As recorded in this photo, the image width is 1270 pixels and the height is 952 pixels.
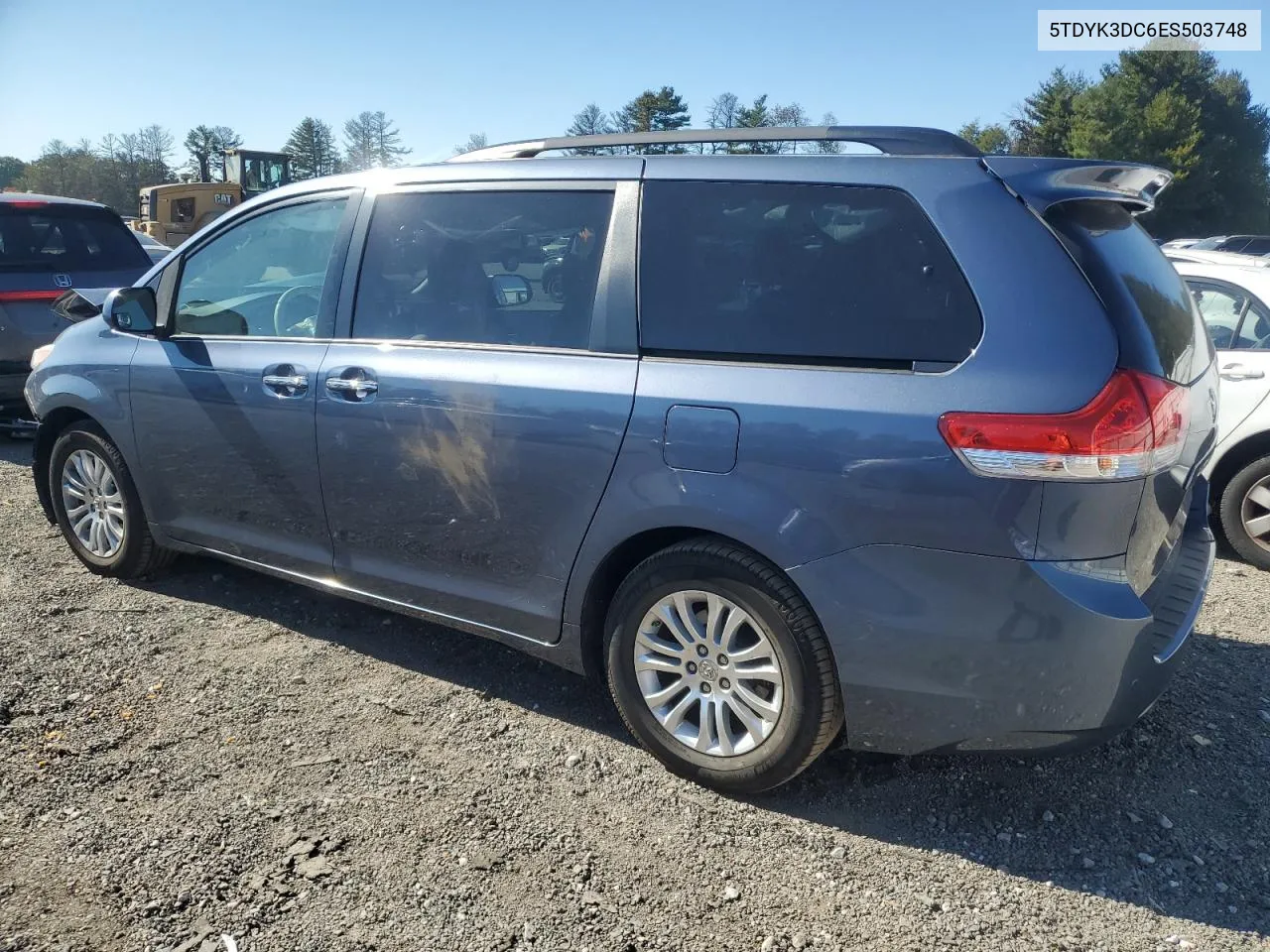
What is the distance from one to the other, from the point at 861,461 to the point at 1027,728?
82 cm

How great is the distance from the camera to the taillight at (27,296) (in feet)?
23.5

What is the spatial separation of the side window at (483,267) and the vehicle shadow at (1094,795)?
4.34 feet

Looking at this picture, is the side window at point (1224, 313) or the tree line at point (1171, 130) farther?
the tree line at point (1171, 130)

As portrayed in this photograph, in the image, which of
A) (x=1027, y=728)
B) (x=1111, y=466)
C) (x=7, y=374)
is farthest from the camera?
(x=7, y=374)

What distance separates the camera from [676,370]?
2.85 metres

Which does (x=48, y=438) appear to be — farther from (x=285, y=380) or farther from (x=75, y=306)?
(x=285, y=380)

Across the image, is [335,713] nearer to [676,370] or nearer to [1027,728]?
[676,370]

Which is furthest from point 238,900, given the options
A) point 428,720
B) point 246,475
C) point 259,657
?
point 246,475

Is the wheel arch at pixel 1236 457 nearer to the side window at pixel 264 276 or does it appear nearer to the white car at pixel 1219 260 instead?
the white car at pixel 1219 260

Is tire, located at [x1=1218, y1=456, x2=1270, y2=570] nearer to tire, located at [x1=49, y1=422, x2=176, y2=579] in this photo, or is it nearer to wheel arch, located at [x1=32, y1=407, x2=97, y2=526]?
tire, located at [x1=49, y1=422, x2=176, y2=579]

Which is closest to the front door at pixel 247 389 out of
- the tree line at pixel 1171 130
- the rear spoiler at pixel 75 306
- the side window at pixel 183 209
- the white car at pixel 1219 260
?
the rear spoiler at pixel 75 306

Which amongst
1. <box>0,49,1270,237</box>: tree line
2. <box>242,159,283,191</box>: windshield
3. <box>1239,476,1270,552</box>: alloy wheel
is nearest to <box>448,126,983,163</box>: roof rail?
<box>1239,476,1270,552</box>: alloy wheel

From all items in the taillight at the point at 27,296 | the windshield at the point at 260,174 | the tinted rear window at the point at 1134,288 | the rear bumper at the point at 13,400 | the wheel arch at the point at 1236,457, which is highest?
the windshield at the point at 260,174

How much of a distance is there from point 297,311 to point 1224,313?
4904mm
